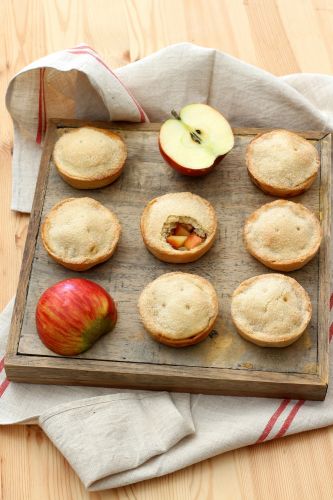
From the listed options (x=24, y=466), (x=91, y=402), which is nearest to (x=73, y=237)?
(x=91, y=402)

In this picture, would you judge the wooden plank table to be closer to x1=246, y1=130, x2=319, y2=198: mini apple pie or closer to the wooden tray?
the wooden tray

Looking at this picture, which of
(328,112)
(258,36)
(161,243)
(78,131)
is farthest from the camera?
(258,36)

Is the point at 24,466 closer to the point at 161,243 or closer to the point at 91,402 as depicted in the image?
the point at 91,402

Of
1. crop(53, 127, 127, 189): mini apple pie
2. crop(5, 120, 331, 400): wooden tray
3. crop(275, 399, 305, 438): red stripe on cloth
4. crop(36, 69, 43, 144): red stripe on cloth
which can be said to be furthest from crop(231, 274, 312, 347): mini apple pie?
crop(36, 69, 43, 144): red stripe on cloth

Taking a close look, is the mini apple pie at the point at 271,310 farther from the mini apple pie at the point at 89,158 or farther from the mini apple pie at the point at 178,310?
the mini apple pie at the point at 89,158

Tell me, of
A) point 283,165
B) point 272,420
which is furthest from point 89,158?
point 272,420

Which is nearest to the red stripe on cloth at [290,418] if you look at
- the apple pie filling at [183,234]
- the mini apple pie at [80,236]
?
the apple pie filling at [183,234]
